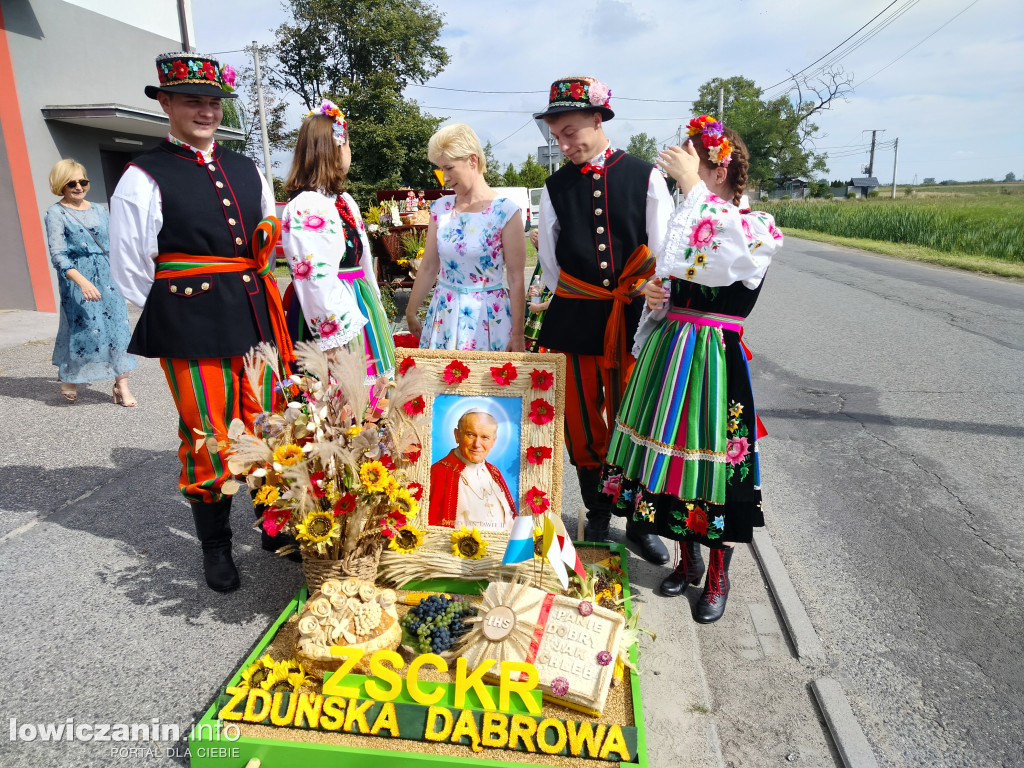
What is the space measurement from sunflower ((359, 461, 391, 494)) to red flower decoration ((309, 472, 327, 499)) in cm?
15

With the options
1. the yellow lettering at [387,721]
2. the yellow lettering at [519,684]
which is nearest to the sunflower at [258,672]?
the yellow lettering at [387,721]

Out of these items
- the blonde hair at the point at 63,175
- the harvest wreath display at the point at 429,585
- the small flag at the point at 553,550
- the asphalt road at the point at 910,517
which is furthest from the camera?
the blonde hair at the point at 63,175

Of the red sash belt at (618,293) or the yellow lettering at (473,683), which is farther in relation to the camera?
the red sash belt at (618,293)

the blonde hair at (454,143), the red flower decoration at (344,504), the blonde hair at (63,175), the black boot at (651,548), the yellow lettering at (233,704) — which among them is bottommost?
the black boot at (651,548)

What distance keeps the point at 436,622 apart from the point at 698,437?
48.8 inches

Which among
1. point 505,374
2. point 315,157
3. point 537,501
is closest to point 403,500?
point 537,501

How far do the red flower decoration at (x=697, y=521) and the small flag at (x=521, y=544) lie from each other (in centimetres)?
66

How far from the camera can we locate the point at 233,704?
2.19m

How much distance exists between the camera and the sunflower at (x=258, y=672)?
7.59 ft

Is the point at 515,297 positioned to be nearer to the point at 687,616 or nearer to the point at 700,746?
the point at 687,616

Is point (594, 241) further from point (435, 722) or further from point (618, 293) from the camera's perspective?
point (435, 722)

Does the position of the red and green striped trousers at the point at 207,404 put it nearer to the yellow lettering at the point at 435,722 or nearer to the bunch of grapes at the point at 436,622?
the bunch of grapes at the point at 436,622

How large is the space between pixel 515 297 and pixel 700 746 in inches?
76.5

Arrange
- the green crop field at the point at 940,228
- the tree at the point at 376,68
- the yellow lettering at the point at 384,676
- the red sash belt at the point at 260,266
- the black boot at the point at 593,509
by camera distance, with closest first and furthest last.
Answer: the yellow lettering at the point at 384,676 → the red sash belt at the point at 260,266 → the black boot at the point at 593,509 → the green crop field at the point at 940,228 → the tree at the point at 376,68
